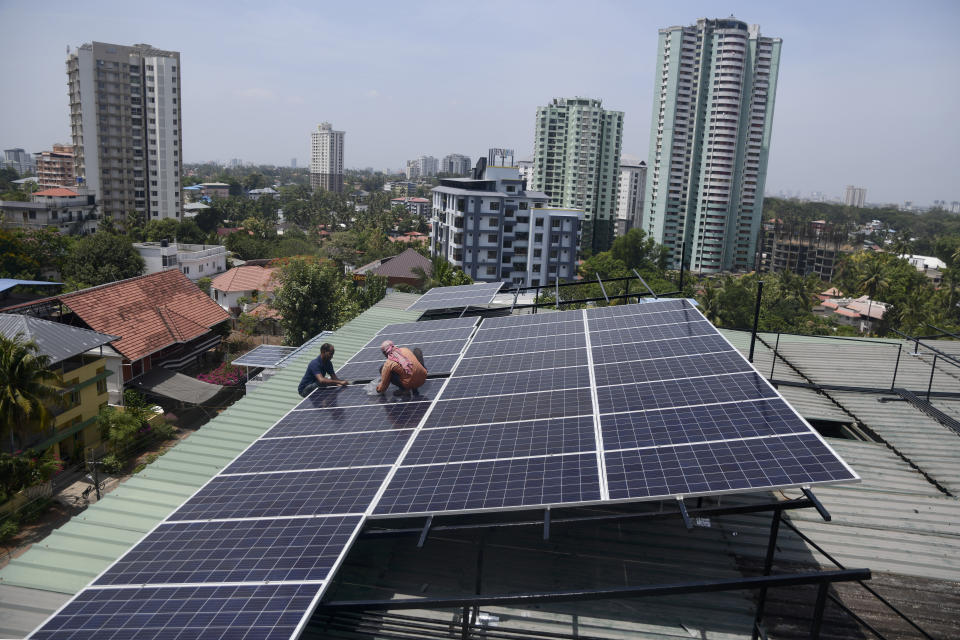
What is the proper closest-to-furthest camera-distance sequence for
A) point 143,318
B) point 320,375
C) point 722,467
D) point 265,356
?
Result: point 722,467, point 320,375, point 265,356, point 143,318

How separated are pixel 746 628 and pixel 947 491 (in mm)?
6904

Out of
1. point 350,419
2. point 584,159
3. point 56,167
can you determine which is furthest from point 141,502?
point 56,167

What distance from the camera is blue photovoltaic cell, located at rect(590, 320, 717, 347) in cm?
1287

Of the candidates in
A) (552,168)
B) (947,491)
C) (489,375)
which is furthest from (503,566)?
(552,168)

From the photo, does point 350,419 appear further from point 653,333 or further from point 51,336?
point 51,336

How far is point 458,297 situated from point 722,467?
1597 centimetres

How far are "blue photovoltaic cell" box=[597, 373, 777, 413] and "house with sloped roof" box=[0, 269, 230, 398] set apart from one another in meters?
31.7

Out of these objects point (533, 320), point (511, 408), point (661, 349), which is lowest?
point (511, 408)

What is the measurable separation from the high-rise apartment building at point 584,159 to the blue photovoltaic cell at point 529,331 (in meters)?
116

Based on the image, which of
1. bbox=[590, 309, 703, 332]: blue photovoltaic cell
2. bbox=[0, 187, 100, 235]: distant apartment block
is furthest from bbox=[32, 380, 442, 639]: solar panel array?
bbox=[0, 187, 100, 235]: distant apartment block

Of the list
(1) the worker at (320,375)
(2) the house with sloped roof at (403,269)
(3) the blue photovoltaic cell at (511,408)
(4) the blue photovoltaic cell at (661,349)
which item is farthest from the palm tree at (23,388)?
(2) the house with sloped roof at (403,269)

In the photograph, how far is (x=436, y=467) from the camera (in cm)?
→ 820

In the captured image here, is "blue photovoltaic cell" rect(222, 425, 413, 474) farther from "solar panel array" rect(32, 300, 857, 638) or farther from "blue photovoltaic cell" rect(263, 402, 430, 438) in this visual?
"blue photovoltaic cell" rect(263, 402, 430, 438)

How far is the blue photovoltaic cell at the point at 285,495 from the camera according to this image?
297 inches
